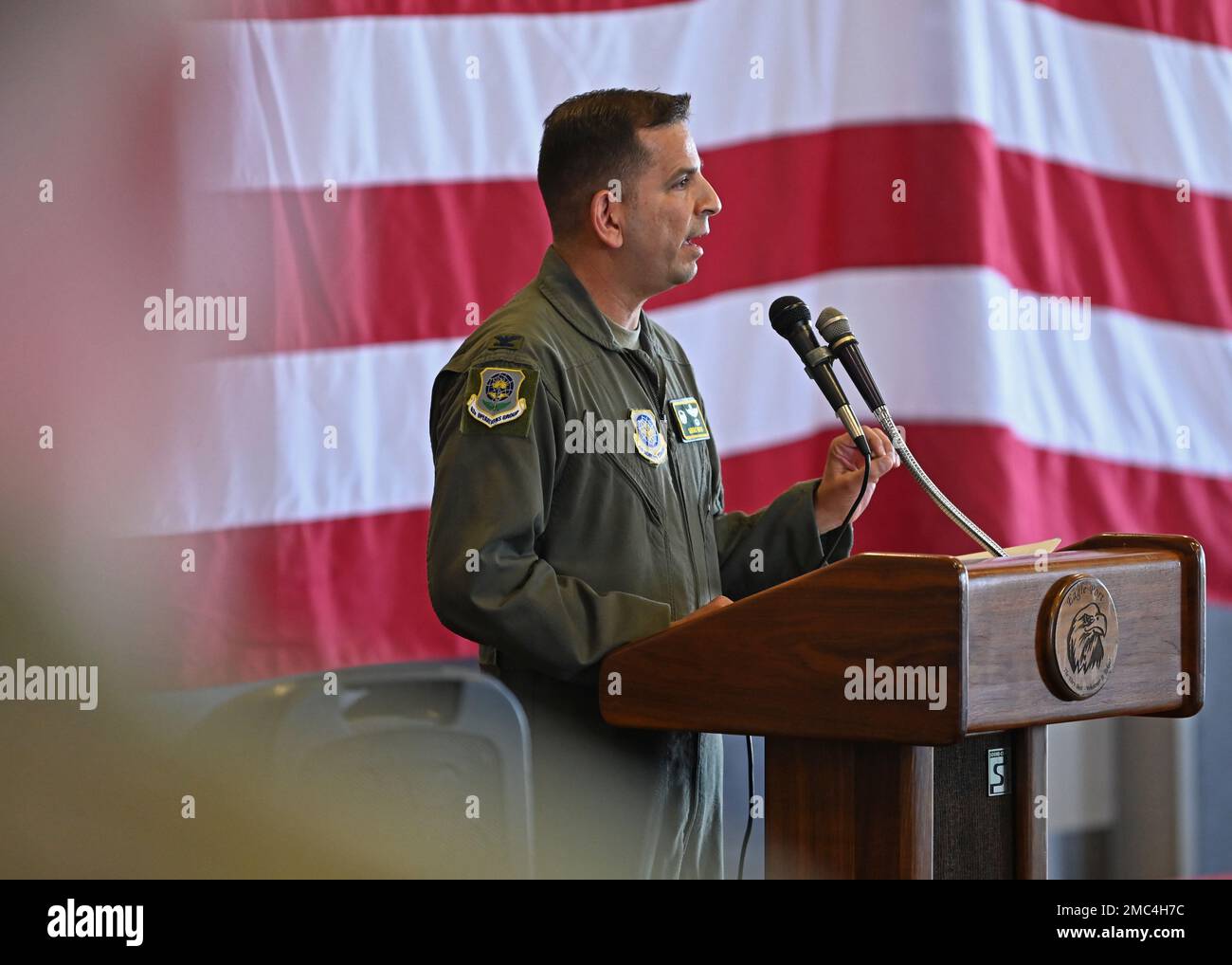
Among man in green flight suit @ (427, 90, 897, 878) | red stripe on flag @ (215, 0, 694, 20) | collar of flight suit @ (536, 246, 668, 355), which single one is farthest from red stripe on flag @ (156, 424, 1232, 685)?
red stripe on flag @ (215, 0, 694, 20)

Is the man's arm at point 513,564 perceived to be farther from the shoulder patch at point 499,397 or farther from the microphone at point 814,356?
the microphone at point 814,356

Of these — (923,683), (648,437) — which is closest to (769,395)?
(648,437)

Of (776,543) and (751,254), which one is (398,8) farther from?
(776,543)

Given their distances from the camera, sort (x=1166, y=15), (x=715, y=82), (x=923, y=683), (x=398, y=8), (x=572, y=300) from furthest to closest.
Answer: (x=1166, y=15)
(x=715, y=82)
(x=398, y=8)
(x=572, y=300)
(x=923, y=683)

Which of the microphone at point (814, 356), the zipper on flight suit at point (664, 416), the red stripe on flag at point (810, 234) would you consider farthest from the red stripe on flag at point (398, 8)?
the microphone at point (814, 356)

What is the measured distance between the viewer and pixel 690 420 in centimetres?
162

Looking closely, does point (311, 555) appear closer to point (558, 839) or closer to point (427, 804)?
point (427, 804)

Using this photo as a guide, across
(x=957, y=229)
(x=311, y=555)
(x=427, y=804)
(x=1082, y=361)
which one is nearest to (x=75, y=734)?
(x=311, y=555)

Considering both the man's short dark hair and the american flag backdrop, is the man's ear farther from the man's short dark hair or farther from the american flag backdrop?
the american flag backdrop

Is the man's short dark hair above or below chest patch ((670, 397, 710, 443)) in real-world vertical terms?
above

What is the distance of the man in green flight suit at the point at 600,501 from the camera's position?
133cm

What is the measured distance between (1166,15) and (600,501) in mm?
1643

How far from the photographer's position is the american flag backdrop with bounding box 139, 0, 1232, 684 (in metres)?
1.96

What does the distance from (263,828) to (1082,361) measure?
5.06 ft
